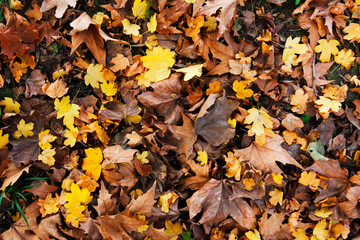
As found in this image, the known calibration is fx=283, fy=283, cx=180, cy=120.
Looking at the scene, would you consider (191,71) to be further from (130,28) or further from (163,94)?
(130,28)

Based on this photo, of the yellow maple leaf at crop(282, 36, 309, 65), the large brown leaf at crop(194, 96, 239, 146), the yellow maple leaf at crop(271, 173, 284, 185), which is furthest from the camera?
the yellow maple leaf at crop(282, 36, 309, 65)

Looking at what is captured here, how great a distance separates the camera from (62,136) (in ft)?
6.79

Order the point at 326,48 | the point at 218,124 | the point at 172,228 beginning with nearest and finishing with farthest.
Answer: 1. the point at 218,124
2. the point at 172,228
3. the point at 326,48

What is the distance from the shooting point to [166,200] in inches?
78.7

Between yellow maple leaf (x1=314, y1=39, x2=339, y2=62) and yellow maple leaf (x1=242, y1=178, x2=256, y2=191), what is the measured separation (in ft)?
3.57

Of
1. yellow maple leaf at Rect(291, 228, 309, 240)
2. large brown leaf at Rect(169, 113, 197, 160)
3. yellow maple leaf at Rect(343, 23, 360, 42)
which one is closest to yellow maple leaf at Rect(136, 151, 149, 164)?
large brown leaf at Rect(169, 113, 197, 160)

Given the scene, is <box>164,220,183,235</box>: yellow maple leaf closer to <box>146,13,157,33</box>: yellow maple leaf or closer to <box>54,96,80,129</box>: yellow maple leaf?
<box>54,96,80,129</box>: yellow maple leaf

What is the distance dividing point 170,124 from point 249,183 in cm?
70

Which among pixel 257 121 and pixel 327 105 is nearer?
pixel 257 121

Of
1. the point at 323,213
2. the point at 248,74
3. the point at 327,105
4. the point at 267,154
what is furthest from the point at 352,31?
the point at 323,213

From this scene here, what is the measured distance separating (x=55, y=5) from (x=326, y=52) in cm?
204

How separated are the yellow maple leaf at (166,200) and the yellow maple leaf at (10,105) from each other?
1246 mm

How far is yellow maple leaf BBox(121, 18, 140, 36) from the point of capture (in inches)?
79.3

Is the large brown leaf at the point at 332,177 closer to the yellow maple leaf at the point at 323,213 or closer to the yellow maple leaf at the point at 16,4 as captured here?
the yellow maple leaf at the point at 323,213
